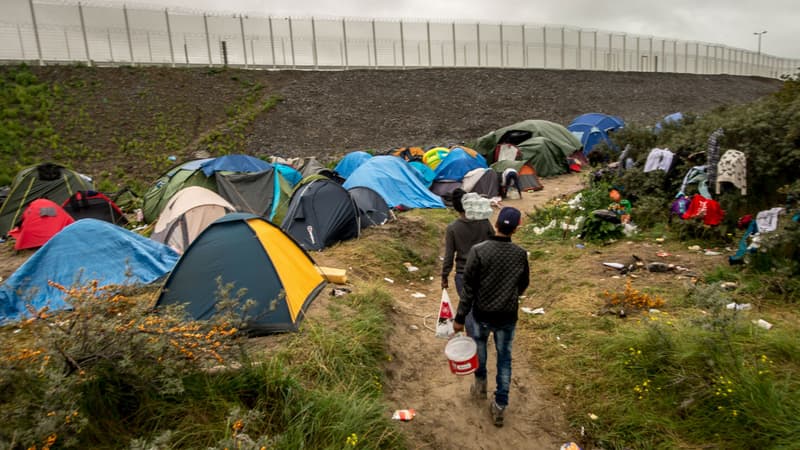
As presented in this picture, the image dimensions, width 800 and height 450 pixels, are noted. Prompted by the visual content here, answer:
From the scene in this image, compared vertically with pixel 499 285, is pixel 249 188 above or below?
above

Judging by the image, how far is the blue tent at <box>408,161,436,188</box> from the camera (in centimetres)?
1427

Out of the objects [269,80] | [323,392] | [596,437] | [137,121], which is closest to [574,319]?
[596,437]

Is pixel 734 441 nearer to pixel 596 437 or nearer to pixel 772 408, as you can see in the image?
pixel 772 408

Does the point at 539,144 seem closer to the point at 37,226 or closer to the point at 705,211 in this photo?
the point at 705,211

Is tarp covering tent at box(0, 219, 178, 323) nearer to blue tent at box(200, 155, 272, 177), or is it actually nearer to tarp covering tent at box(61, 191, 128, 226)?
blue tent at box(200, 155, 272, 177)

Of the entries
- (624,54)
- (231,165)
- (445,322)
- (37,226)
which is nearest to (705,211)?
(445,322)

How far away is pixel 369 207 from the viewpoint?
973 cm

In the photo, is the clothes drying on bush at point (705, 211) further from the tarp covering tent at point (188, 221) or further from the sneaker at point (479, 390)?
the tarp covering tent at point (188, 221)

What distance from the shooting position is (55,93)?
77.0ft

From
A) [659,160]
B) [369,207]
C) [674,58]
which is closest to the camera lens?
[659,160]

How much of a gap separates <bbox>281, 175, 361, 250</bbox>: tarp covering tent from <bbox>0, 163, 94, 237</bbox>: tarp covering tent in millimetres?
7739

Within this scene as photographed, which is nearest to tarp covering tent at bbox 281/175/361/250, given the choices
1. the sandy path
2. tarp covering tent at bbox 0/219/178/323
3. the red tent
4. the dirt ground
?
tarp covering tent at bbox 0/219/178/323

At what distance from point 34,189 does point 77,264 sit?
7.51 metres

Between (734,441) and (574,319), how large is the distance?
7.18 feet
